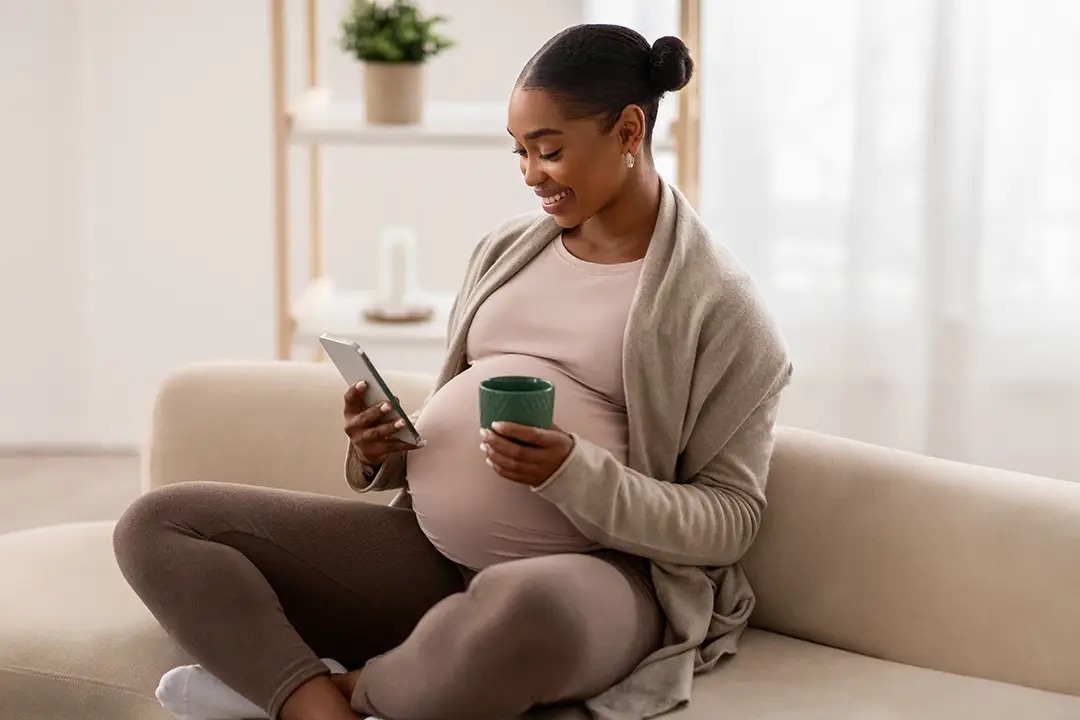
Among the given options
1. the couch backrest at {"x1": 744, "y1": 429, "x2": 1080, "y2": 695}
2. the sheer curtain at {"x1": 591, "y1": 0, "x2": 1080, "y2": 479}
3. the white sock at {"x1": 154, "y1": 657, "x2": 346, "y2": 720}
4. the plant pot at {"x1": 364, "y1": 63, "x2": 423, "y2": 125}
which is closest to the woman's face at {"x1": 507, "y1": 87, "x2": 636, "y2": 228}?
the couch backrest at {"x1": 744, "y1": 429, "x2": 1080, "y2": 695}

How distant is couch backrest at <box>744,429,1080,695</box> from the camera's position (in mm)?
1793

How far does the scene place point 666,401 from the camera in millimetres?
1811

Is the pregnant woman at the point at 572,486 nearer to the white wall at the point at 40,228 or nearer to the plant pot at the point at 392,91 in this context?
the plant pot at the point at 392,91

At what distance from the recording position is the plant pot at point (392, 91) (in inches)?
117

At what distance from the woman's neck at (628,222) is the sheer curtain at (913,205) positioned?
1246mm

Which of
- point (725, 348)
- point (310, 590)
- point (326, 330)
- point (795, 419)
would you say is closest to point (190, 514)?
point (310, 590)

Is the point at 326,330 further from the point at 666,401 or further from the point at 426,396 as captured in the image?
the point at 666,401

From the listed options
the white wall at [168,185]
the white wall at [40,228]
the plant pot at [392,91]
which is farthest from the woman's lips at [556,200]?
the white wall at [40,228]

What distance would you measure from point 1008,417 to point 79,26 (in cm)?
254

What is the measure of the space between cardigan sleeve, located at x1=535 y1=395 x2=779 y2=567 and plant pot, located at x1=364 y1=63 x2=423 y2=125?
1.39 metres

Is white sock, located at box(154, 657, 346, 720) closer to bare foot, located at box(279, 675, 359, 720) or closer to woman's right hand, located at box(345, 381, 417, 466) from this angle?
bare foot, located at box(279, 675, 359, 720)

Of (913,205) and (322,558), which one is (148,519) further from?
(913,205)

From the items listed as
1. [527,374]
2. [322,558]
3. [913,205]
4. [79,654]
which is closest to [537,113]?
[527,374]

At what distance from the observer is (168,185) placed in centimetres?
397
